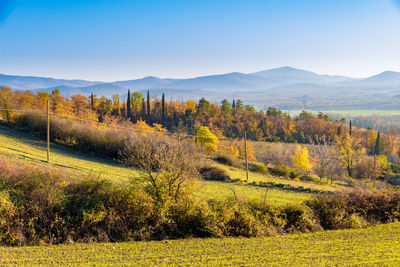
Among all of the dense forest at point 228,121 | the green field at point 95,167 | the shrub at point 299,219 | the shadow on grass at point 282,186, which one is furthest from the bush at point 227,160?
the dense forest at point 228,121

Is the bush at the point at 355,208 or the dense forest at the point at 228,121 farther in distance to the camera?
the dense forest at the point at 228,121

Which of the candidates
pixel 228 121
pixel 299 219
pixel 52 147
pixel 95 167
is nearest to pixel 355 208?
pixel 299 219

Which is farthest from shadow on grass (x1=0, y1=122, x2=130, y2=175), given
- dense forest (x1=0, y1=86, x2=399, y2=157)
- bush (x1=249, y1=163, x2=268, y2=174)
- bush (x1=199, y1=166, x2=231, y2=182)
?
dense forest (x1=0, y1=86, x2=399, y2=157)

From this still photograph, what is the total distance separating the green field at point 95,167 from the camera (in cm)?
2292

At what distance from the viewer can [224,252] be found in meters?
10.7

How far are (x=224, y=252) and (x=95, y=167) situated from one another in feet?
63.5

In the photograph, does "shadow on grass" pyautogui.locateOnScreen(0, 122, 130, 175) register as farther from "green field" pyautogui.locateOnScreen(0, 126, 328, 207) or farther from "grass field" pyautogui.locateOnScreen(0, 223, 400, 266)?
"grass field" pyautogui.locateOnScreen(0, 223, 400, 266)

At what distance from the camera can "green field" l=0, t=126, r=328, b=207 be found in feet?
75.2

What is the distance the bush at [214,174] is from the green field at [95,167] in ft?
3.58

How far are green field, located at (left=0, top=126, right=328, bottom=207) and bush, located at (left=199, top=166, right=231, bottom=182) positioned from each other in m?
1.09

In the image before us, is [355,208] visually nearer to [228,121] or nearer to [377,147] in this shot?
[377,147]

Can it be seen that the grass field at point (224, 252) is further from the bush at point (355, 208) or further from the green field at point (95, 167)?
the green field at point (95, 167)

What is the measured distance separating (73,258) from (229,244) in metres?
5.36

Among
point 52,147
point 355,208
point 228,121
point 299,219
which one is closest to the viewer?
point 299,219
